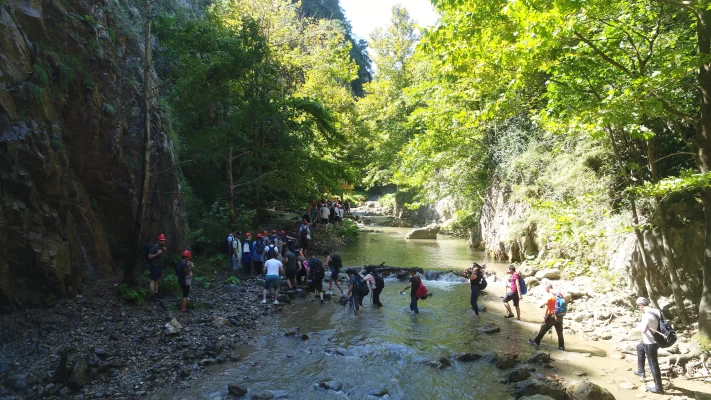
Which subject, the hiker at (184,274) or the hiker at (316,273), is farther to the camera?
the hiker at (316,273)

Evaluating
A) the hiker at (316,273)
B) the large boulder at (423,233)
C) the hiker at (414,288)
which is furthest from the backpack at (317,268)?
the large boulder at (423,233)

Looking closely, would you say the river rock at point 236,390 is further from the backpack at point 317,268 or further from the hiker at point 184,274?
the backpack at point 317,268

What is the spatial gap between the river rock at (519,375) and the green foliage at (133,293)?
9029 mm

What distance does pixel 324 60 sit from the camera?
26.9 m

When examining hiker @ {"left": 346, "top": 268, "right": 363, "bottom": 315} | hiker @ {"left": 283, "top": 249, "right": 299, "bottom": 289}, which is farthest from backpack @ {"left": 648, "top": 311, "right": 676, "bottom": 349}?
hiker @ {"left": 283, "top": 249, "right": 299, "bottom": 289}

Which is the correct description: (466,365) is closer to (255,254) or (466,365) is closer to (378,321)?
(378,321)

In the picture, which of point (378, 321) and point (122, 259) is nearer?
point (378, 321)

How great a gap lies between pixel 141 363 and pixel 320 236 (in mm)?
15967

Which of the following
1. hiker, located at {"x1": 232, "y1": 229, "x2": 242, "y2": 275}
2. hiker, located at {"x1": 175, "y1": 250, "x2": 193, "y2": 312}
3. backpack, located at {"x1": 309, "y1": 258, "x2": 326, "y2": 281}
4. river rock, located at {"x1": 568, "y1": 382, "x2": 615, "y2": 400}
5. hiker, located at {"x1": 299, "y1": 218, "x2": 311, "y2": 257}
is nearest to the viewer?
river rock, located at {"x1": 568, "y1": 382, "x2": 615, "y2": 400}

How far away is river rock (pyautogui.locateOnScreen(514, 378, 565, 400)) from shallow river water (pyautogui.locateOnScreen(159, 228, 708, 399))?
0.26 m

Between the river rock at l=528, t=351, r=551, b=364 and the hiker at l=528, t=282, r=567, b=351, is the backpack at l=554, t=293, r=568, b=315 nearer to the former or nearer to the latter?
the hiker at l=528, t=282, r=567, b=351

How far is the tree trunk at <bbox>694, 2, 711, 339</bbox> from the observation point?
324 inches

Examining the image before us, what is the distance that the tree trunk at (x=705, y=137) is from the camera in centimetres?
823

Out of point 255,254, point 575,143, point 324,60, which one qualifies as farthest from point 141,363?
point 324,60
